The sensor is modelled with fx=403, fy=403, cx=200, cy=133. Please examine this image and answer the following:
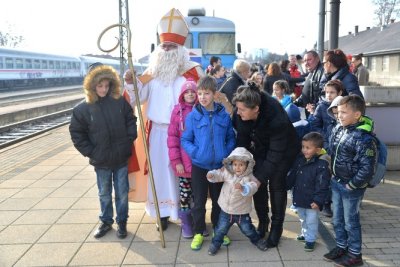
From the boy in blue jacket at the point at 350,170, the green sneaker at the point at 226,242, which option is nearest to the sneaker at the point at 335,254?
the boy in blue jacket at the point at 350,170

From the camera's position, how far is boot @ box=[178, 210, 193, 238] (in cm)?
412

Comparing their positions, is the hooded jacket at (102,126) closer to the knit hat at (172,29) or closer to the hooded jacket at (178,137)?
the hooded jacket at (178,137)

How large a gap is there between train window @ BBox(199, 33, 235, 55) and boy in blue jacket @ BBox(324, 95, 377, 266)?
40.3ft

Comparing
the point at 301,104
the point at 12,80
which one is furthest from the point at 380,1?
the point at 301,104

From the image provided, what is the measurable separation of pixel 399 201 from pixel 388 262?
1774 mm

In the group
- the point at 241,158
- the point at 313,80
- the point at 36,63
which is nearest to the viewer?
the point at 241,158

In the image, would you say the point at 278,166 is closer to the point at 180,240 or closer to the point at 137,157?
the point at 180,240

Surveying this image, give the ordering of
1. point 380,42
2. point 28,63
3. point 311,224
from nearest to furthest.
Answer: point 311,224
point 28,63
point 380,42

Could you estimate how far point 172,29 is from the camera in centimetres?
427

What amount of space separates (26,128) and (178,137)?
37.3 ft

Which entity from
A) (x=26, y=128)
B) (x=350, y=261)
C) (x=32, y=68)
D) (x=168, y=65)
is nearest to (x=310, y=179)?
(x=350, y=261)

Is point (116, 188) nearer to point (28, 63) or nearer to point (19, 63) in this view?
point (19, 63)

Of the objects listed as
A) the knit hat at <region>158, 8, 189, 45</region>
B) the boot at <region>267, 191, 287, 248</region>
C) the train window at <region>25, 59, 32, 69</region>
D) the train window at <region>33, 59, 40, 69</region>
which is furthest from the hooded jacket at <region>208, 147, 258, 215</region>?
the train window at <region>33, 59, 40, 69</region>

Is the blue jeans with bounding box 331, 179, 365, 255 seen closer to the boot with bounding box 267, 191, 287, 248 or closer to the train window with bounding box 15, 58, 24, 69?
the boot with bounding box 267, 191, 287, 248
